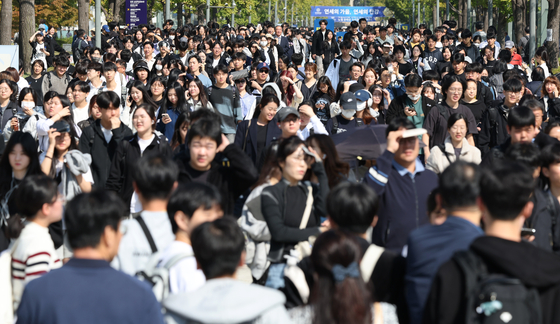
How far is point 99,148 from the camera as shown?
732cm

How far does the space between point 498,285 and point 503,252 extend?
0.48 ft

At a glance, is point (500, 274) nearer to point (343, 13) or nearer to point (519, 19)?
point (519, 19)

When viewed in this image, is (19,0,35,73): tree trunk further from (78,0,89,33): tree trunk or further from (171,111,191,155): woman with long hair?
(171,111,191,155): woman with long hair

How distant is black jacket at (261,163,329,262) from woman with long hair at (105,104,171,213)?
196 cm

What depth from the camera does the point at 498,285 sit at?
283cm

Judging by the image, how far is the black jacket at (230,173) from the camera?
5.53m

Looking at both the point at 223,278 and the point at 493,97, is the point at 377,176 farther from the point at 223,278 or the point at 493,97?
the point at 493,97

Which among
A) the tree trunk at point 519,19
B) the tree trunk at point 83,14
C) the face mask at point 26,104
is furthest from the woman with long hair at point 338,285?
the tree trunk at point 83,14

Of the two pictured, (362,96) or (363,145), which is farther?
(362,96)

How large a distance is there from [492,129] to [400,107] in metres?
1.31

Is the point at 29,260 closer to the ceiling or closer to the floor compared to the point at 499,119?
closer to the floor

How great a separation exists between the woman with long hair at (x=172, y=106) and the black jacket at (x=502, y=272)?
6.65 m

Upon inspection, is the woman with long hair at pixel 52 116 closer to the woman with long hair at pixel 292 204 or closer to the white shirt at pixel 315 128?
the white shirt at pixel 315 128

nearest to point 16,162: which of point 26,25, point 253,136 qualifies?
point 253,136
